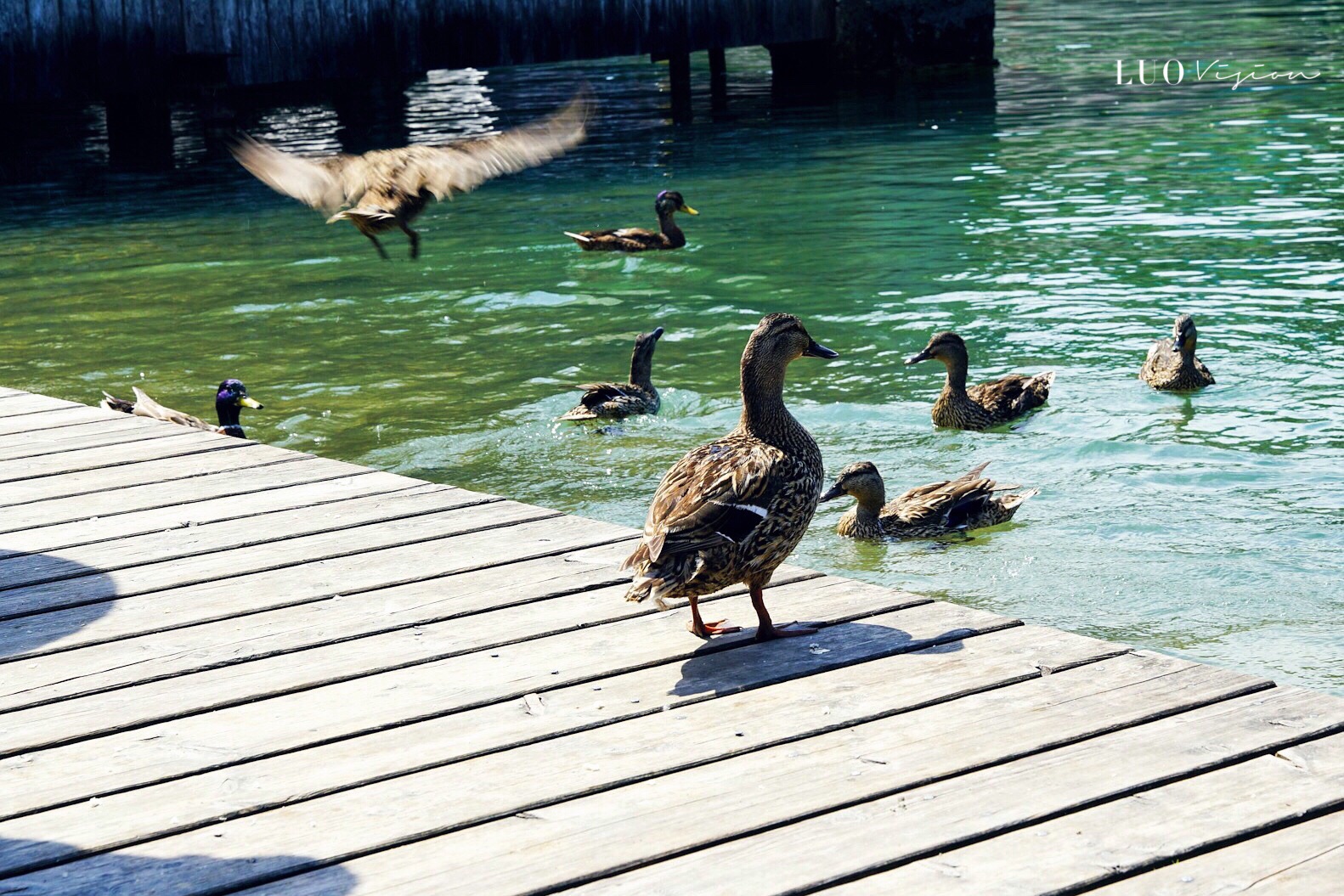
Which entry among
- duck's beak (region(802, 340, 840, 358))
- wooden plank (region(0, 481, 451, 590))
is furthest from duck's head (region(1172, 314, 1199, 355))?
wooden plank (region(0, 481, 451, 590))

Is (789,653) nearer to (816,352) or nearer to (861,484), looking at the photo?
(816,352)

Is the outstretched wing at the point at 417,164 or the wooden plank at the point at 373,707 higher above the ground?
the outstretched wing at the point at 417,164

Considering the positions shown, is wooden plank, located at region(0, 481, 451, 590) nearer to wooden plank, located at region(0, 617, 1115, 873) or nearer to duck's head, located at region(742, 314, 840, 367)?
duck's head, located at region(742, 314, 840, 367)

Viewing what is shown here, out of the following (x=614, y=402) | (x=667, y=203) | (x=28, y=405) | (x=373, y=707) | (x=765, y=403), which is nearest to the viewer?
(x=373, y=707)

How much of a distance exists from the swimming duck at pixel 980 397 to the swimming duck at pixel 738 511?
17.8 feet

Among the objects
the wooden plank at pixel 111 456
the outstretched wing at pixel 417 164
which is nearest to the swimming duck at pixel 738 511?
the wooden plank at pixel 111 456

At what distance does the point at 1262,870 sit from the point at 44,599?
3791mm

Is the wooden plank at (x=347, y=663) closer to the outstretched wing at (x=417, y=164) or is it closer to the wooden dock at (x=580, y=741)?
the wooden dock at (x=580, y=741)

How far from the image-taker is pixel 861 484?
905 cm

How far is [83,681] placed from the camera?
4.55 meters

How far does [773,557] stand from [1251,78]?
25.9 meters

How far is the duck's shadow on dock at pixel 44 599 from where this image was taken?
4.91m

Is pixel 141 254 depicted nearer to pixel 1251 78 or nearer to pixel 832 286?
pixel 832 286

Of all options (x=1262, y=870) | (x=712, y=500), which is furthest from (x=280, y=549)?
(x=1262, y=870)
